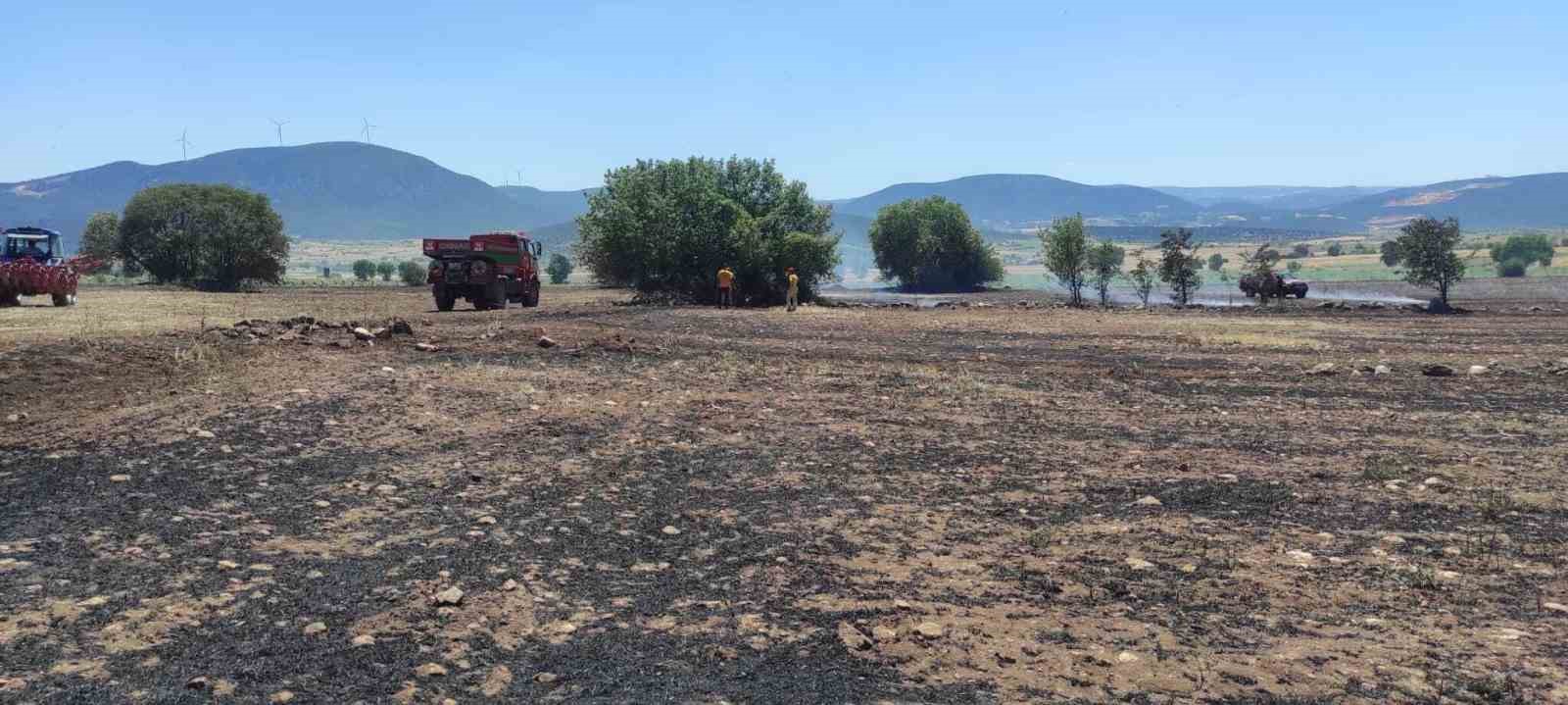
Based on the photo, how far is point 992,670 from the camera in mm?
5594

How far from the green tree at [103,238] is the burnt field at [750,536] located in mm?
56243

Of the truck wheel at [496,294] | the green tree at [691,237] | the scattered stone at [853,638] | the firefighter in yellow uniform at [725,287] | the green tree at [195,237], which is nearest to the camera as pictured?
the scattered stone at [853,638]

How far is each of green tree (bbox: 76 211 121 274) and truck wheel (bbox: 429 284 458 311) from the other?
3742 cm

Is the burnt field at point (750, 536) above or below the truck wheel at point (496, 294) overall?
below

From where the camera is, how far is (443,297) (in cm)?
3584

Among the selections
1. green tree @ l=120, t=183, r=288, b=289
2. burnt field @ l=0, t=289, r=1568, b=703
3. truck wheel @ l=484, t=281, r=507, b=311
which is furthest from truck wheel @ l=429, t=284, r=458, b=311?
green tree @ l=120, t=183, r=288, b=289

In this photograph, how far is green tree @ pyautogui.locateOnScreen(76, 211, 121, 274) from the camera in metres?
65.8

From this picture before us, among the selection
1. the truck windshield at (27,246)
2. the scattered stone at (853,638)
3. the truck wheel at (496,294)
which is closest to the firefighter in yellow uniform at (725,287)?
the truck wheel at (496,294)

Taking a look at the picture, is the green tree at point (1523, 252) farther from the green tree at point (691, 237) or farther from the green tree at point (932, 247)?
the green tree at point (691, 237)

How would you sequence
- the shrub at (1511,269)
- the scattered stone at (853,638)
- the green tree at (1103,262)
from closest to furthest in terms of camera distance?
the scattered stone at (853,638) → the green tree at (1103,262) → the shrub at (1511,269)

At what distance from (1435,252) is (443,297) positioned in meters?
41.3

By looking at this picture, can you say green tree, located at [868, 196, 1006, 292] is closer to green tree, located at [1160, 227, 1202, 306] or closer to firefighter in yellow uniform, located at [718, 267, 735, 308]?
green tree, located at [1160, 227, 1202, 306]

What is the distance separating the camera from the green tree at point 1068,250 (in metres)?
57.7

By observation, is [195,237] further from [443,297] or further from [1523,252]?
[1523,252]
